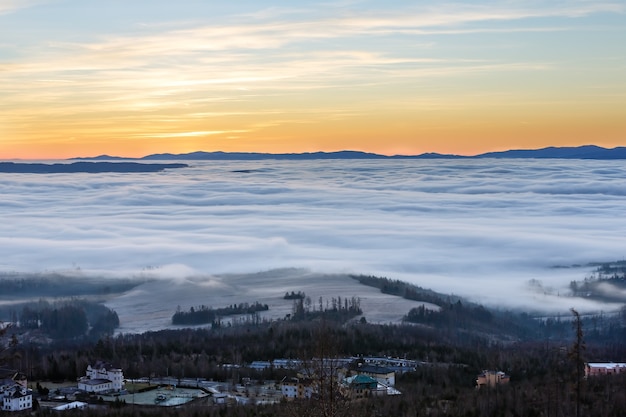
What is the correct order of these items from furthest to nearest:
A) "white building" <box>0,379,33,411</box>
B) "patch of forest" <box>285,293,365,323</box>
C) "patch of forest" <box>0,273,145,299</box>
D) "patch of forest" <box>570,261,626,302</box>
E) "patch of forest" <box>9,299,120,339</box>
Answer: "patch of forest" <box>0,273,145,299</box>
"patch of forest" <box>570,261,626,302</box>
"patch of forest" <box>9,299,120,339</box>
"patch of forest" <box>285,293,365,323</box>
"white building" <box>0,379,33,411</box>

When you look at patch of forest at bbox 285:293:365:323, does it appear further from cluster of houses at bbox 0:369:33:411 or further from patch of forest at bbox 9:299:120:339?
cluster of houses at bbox 0:369:33:411

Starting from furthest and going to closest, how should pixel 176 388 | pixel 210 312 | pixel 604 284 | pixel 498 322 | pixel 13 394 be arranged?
pixel 604 284 → pixel 210 312 → pixel 498 322 → pixel 176 388 → pixel 13 394

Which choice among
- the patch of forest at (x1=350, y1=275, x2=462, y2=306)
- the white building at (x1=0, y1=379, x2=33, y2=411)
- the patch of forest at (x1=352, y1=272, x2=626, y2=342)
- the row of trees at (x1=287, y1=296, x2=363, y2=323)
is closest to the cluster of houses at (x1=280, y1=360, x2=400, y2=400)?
the white building at (x1=0, y1=379, x2=33, y2=411)

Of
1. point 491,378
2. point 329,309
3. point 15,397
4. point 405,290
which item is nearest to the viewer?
point 15,397

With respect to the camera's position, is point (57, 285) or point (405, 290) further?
point (57, 285)

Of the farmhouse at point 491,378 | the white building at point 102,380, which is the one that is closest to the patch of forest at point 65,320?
the white building at point 102,380

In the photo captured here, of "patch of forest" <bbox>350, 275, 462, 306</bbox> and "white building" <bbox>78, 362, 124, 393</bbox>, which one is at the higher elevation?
"white building" <bbox>78, 362, 124, 393</bbox>

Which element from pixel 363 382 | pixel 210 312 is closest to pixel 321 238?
pixel 210 312

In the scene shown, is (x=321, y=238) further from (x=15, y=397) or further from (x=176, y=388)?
(x=15, y=397)

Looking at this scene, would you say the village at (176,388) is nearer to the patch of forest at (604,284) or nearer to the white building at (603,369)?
the white building at (603,369)
